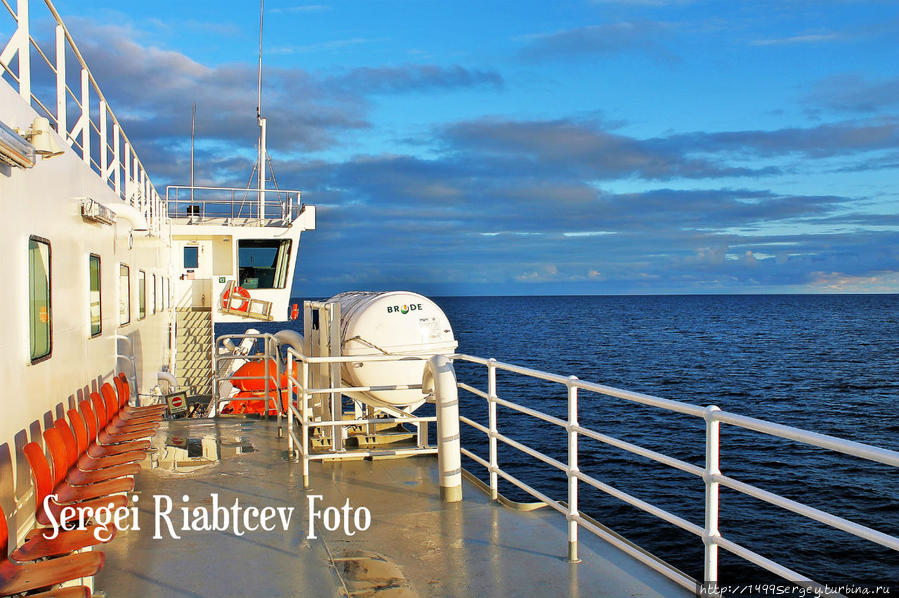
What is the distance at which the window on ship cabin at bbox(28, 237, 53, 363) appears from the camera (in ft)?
16.0

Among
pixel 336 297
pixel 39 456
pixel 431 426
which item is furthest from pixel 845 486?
pixel 39 456

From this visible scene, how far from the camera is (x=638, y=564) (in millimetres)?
4648

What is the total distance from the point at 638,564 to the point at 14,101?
4773mm

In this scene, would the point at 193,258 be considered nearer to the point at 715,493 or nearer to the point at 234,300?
the point at 234,300

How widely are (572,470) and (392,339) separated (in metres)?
4.39

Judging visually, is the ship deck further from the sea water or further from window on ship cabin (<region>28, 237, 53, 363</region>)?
the sea water

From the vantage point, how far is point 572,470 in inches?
182

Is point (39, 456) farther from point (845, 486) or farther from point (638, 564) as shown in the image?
point (845, 486)

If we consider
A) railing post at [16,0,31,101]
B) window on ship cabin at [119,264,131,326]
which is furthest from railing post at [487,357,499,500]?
window on ship cabin at [119,264,131,326]

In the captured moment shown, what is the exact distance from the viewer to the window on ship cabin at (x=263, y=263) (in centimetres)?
2280

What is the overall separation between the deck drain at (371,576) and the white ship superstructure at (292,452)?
2 cm

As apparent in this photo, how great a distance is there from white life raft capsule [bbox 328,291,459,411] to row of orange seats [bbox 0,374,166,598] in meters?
2.40

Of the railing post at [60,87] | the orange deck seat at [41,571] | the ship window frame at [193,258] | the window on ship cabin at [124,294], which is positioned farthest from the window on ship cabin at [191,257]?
the orange deck seat at [41,571]

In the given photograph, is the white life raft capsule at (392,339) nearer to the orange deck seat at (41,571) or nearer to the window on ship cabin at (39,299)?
the window on ship cabin at (39,299)
